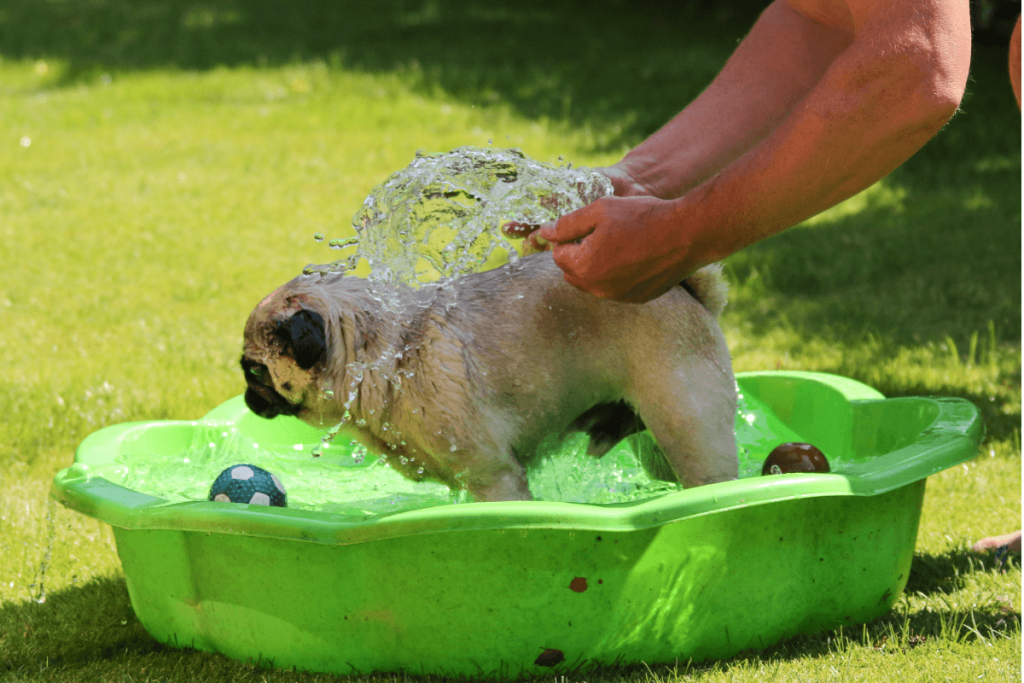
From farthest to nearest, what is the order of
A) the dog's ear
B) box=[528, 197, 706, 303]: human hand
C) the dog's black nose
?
the dog's black nose → the dog's ear → box=[528, 197, 706, 303]: human hand

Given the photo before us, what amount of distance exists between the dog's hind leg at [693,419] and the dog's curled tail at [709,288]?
0.24m

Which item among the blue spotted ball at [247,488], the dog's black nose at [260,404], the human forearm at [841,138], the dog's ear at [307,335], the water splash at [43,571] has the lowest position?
the water splash at [43,571]

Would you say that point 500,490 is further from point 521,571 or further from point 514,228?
point 514,228

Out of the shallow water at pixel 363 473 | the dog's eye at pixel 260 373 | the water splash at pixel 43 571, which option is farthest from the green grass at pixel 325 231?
the dog's eye at pixel 260 373

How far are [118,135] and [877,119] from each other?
9.20 metres

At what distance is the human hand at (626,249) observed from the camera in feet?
8.56

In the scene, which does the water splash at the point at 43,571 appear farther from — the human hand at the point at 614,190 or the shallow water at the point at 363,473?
the human hand at the point at 614,190

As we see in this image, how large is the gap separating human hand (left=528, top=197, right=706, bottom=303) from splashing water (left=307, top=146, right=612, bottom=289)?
1.61 feet

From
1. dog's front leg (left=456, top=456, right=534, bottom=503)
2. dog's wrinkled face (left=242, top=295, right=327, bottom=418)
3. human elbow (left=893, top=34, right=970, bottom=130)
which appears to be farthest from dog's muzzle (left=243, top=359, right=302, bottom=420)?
human elbow (left=893, top=34, right=970, bottom=130)

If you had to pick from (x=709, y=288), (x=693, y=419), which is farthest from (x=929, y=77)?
(x=693, y=419)

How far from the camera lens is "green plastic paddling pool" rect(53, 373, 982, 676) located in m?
2.64

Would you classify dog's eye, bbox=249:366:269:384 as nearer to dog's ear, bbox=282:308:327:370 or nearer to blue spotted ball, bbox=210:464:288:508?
dog's ear, bbox=282:308:327:370

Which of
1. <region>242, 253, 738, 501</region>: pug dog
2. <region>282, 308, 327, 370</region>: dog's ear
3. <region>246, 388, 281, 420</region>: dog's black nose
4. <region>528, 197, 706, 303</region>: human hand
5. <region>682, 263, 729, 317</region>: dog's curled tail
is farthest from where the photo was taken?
<region>682, 263, 729, 317</region>: dog's curled tail

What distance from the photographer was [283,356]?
2.95m
